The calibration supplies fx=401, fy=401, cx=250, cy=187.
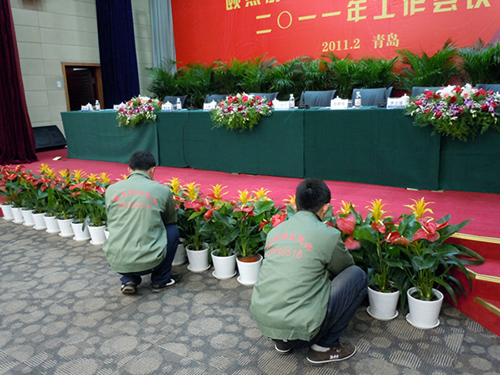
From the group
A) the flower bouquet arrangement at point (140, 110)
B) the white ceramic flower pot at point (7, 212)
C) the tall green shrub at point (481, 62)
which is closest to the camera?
the white ceramic flower pot at point (7, 212)

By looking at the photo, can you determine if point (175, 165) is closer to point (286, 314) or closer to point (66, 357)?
point (66, 357)

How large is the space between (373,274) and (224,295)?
0.87 meters

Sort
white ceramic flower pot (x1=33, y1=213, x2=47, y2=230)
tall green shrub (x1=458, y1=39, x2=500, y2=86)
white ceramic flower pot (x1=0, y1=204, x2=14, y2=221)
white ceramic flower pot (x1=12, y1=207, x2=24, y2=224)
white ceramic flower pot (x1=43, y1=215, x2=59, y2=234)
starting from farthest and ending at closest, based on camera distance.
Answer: tall green shrub (x1=458, y1=39, x2=500, y2=86) < white ceramic flower pot (x1=0, y1=204, x2=14, y2=221) < white ceramic flower pot (x1=12, y1=207, x2=24, y2=224) < white ceramic flower pot (x1=33, y1=213, x2=47, y2=230) < white ceramic flower pot (x1=43, y1=215, x2=59, y2=234)

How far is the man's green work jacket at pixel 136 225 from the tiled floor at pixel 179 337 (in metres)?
0.27

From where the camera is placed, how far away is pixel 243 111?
3.92 meters

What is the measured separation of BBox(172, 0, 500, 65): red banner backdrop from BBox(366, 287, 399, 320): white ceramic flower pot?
185 inches

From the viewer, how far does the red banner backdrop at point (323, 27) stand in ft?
17.7

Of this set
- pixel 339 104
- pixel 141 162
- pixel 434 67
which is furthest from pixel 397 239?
pixel 434 67

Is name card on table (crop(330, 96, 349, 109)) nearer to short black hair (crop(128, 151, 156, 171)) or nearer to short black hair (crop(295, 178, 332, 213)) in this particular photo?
short black hair (crop(128, 151, 156, 171))

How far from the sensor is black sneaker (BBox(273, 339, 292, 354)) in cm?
175

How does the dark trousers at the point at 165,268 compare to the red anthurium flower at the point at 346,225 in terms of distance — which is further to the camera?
the dark trousers at the point at 165,268

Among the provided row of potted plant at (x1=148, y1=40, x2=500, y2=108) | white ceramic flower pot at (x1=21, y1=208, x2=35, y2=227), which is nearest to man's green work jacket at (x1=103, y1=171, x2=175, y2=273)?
white ceramic flower pot at (x1=21, y1=208, x2=35, y2=227)

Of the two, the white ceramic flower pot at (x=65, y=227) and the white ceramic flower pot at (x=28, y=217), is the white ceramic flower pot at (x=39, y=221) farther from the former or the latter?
the white ceramic flower pot at (x=65, y=227)

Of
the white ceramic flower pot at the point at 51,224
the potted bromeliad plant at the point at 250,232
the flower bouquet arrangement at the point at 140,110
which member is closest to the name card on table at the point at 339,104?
the potted bromeliad plant at the point at 250,232
